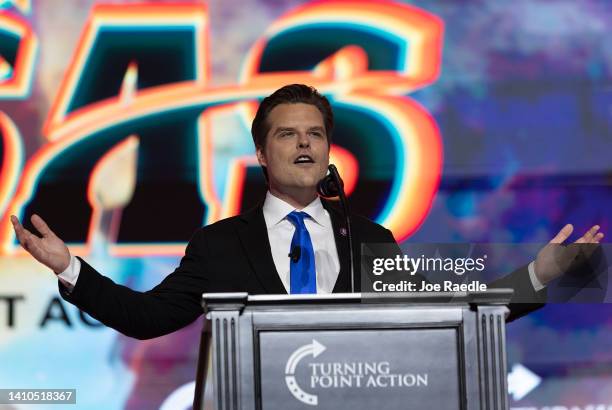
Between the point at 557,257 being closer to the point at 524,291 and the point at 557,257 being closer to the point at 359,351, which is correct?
the point at 524,291

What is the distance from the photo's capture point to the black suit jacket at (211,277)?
7.63 ft

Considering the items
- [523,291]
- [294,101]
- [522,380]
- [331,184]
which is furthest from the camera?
[522,380]

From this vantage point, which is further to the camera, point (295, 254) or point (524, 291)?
point (295, 254)

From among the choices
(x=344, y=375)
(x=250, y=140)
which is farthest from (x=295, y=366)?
(x=250, y=140)

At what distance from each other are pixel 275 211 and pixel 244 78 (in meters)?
1.45

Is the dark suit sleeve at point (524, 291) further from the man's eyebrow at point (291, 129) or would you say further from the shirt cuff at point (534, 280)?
the man's eyebrow at point (291, 129)

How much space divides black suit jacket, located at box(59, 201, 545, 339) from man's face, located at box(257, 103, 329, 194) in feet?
0.41

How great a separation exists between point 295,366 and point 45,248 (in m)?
0.66

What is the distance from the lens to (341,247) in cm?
250

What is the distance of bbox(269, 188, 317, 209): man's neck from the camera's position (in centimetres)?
257

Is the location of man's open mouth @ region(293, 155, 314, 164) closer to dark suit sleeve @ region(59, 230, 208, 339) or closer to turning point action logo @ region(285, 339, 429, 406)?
dark suit sleeve @ region(59, 230, 208, 339)

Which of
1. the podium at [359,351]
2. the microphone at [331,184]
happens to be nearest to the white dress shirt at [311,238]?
the microphone at [331,184]

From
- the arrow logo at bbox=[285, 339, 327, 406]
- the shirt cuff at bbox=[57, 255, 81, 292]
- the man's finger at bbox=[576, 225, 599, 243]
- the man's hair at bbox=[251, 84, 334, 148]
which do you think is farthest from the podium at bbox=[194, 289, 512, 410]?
the man's hair at bbox=[251, 84, 334, 148]

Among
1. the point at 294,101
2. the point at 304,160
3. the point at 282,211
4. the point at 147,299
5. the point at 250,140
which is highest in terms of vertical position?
the point at 250,140
